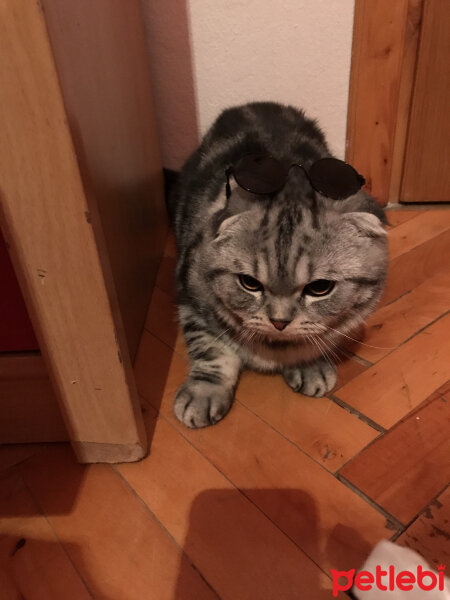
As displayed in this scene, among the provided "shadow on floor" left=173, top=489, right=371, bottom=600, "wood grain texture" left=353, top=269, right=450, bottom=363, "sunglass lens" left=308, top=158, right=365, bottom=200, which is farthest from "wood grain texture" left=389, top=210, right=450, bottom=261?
"shadow on floor" left=173, top=489, right=371, bottom=600

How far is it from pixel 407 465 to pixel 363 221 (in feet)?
1.46

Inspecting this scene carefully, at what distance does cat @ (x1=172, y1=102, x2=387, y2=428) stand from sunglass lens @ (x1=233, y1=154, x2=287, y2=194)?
0.12 feet

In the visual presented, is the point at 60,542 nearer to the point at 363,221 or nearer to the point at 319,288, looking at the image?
the point at 319,288

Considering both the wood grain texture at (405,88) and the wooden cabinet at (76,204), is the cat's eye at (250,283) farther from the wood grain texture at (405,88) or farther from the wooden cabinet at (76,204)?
the wood grain texture at (405,88)

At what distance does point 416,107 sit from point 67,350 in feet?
3.82

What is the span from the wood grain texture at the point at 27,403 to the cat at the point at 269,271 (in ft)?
0.79

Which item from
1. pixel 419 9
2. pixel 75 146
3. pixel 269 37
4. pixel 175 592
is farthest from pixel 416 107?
pixel 175 592

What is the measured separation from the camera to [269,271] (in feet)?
2.64

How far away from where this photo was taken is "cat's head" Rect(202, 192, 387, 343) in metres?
0.80

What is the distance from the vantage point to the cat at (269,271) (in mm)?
809

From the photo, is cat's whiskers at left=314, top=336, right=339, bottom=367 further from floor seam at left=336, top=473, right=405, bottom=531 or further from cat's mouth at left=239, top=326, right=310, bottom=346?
floor seam at left=336, top=473, right=405, bottom=531

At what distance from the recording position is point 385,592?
66 cm

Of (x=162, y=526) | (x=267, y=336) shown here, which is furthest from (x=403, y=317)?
(x=162, y=526)

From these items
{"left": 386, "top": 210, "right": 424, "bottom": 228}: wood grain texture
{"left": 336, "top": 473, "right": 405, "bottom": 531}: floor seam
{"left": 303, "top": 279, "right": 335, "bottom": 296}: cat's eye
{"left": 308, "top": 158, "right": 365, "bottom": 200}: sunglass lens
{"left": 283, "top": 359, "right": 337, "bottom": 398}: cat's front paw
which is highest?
{"left": 308, "top": 158, "right": 365, "bottom": 200}: sunglass lens
